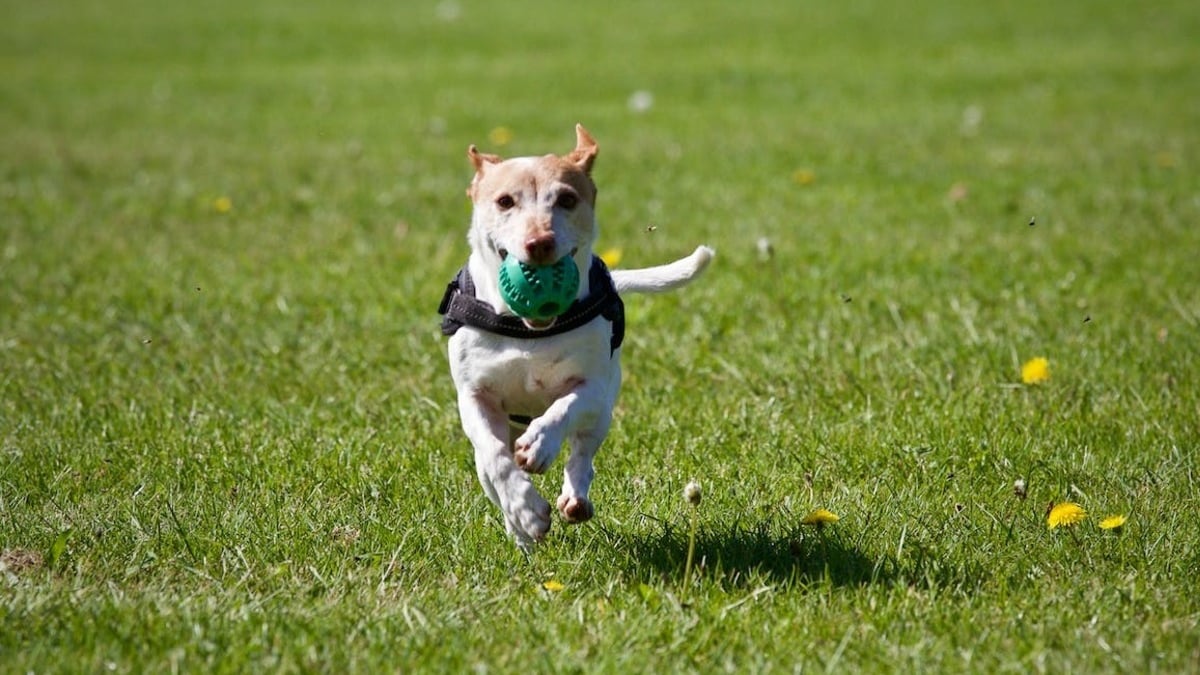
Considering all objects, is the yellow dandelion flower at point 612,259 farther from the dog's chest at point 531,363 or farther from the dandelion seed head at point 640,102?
the dandelion seed head at point 640,102

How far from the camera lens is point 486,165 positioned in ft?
12.7

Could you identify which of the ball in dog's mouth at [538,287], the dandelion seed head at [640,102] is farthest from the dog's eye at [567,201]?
the dandelion seed head at [640,102]

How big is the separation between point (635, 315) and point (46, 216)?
4324 mm

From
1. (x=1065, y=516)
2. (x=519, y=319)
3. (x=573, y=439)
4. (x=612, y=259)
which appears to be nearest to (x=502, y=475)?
(x=573, y=439)

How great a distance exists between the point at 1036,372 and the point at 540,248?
2.48 metres

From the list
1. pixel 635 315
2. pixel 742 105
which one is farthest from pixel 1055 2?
pixel 635 315

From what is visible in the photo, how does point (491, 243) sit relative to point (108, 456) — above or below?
above

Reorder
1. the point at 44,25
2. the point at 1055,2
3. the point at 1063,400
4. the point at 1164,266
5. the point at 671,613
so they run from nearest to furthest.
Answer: the point at 671,613
the point at 1063,400
the point at 1164,266
the point at 1055,2
the point at 44,25

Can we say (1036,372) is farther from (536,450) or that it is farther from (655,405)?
(536,450)

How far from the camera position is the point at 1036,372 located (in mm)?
5203

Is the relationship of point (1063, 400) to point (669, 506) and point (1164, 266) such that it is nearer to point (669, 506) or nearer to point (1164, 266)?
point (669, 506)

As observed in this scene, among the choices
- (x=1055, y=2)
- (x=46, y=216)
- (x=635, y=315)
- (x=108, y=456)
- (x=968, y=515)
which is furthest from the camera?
(x=1055, y=2)

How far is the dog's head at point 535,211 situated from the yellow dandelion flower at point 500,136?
7047mm

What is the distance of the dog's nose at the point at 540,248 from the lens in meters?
3.43
